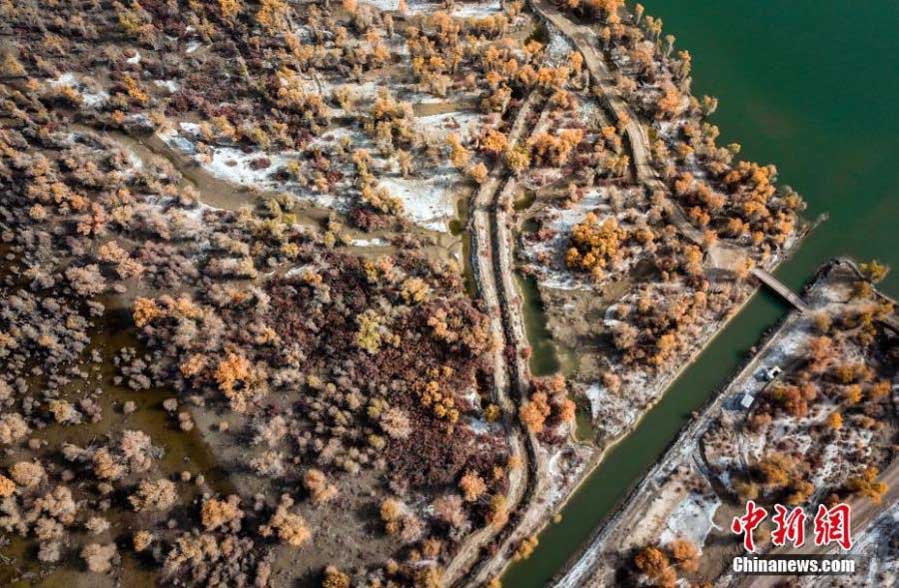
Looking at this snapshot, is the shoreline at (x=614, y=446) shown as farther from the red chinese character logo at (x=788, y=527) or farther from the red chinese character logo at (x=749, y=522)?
the red chinese character logo at (x=788, y=527)

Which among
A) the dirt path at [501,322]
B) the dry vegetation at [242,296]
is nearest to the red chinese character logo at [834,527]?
the dry vegetation at [242,296]

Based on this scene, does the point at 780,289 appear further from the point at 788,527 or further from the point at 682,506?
the point at 682,506

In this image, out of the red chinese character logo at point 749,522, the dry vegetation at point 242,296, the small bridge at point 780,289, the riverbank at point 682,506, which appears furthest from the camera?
the small bridge at point 780,289

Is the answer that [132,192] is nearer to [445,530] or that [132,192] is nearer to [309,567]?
[309,567]

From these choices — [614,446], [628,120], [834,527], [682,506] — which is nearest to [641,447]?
[614,446]

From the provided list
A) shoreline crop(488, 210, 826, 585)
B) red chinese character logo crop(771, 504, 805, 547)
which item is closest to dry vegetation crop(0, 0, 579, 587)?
shoreline crop(488, 210, 826, 585)

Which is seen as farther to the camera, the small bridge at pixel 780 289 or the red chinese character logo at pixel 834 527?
the small bridge at pixel 780 289

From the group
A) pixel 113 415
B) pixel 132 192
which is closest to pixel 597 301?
pixel 113 415

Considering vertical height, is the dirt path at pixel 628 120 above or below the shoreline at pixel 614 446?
above
